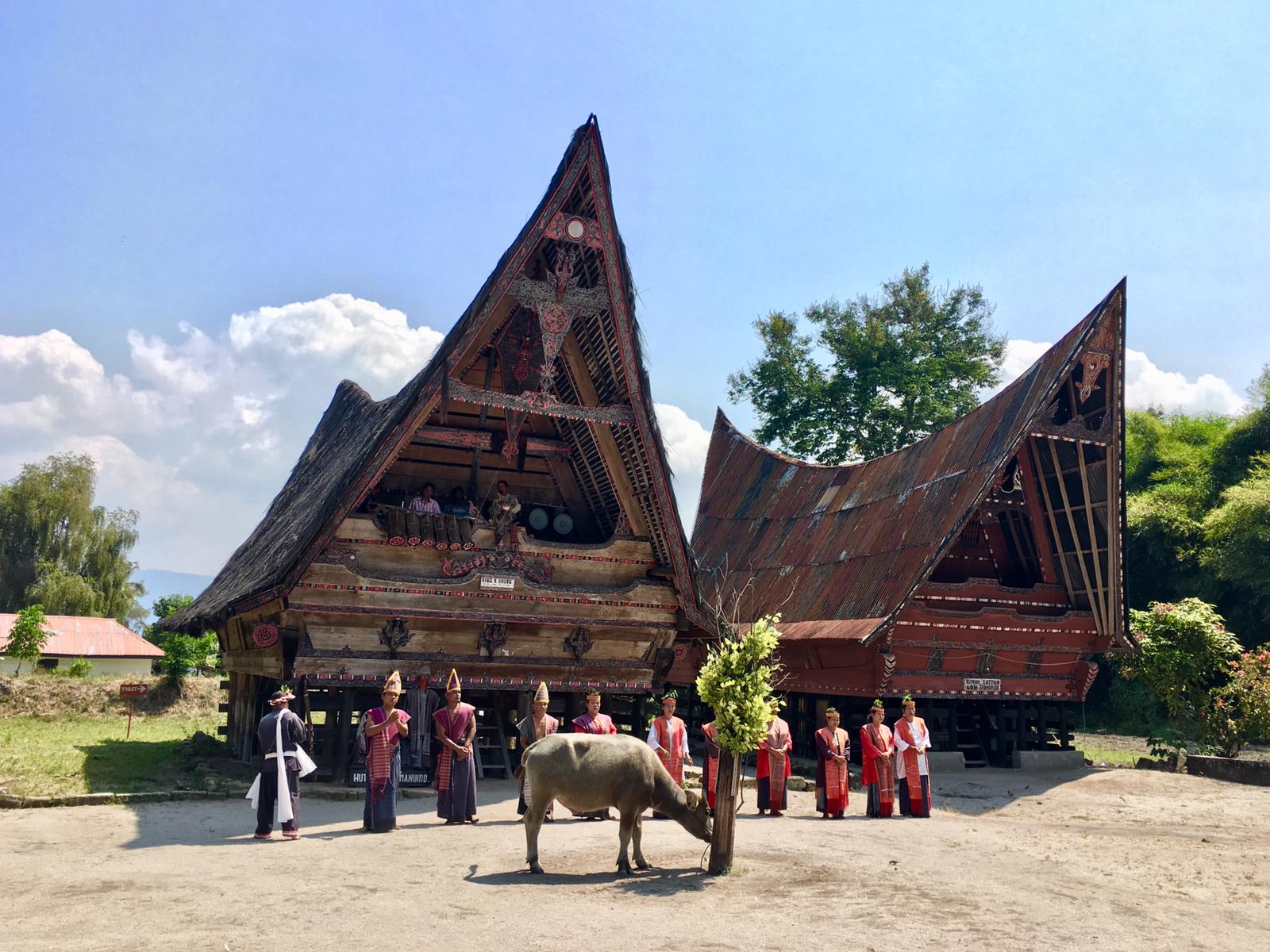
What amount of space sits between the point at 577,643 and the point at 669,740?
3416 millimetres

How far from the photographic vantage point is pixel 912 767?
14.1 m

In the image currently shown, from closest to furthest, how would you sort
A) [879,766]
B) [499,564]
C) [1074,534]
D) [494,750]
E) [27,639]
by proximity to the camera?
[879,766], [499,564], [494,750], [1074,534], [27,639]

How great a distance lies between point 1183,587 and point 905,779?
20548mm

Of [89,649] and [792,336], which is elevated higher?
[792,336]

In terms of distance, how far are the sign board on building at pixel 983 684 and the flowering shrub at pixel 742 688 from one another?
1280 cm

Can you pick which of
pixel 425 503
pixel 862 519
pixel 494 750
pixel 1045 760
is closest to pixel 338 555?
pixel 425 503

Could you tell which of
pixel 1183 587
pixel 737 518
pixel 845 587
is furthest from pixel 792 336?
pixel 845 587

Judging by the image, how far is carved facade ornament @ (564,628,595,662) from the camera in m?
15.9

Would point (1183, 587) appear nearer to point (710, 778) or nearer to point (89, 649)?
point (710, 778)

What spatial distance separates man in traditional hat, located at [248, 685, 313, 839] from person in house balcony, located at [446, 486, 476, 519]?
15.8ft

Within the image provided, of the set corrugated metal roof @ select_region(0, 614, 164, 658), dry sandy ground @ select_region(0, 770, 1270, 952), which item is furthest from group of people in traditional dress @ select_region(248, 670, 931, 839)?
corrugated metal roof @ select_region(0, 614, 164, 658)

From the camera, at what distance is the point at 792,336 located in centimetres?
4341

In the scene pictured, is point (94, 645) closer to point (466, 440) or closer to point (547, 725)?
point (466, 440)

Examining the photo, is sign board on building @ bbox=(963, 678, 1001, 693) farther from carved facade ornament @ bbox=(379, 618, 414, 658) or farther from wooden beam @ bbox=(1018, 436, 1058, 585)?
carved facade ornament @ bbox=(379, 618, 414, 658)
